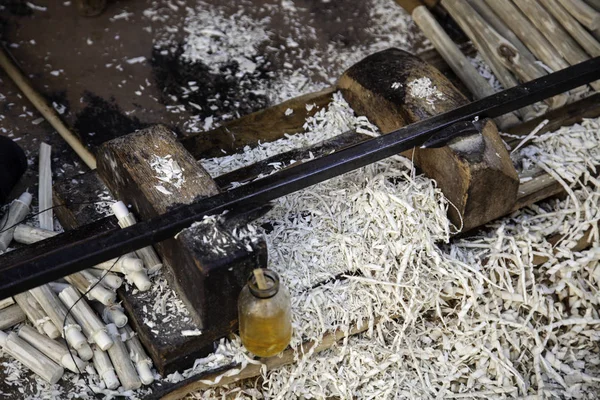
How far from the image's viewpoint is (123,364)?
3010mm

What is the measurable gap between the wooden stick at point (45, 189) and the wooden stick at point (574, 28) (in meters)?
2.94

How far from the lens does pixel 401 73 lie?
12.2 feet

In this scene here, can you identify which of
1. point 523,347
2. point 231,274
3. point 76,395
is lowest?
point 523,347

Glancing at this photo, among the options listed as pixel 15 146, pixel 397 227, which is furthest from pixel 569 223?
pixel 15 146

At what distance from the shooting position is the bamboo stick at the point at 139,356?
302cm

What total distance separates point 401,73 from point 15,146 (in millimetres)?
1992

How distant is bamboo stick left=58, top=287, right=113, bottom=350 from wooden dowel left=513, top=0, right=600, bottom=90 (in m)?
2.94

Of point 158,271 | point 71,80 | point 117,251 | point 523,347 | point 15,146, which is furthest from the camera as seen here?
point 71,80

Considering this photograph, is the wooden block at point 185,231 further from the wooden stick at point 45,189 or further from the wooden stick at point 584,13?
the wooden stick at point 584,13

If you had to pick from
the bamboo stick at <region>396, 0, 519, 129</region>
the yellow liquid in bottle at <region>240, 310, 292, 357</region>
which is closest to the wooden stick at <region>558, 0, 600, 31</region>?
the bamboo stick at <region>396, 0, 519, 129</region>

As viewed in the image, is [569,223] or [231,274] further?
[569,223]

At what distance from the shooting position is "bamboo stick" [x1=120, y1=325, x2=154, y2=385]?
9.90ft

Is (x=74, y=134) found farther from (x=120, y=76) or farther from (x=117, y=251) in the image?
(x=117, y=251)

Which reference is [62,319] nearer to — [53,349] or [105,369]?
[53,349]
